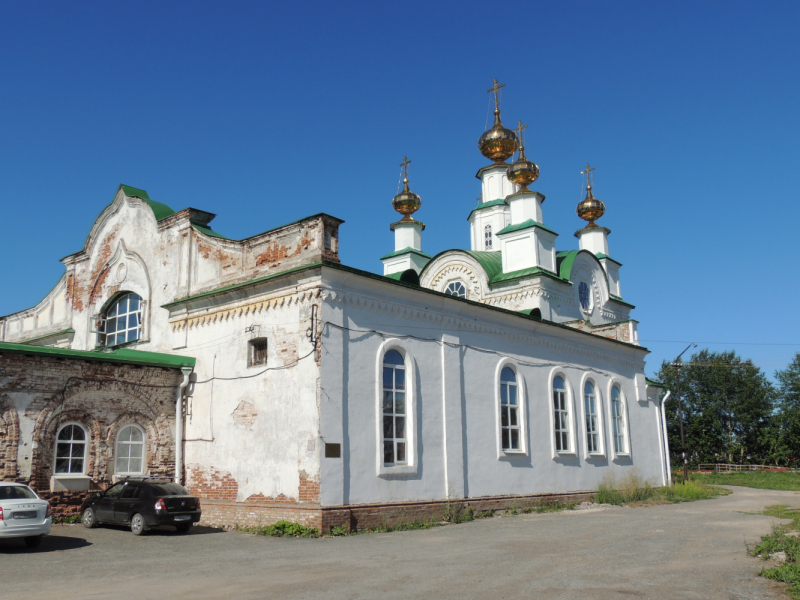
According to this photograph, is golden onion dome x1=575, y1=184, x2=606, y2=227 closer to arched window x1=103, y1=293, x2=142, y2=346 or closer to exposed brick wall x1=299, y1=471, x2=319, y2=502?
arched window x1=103, y1=293, x2=142, y2=346

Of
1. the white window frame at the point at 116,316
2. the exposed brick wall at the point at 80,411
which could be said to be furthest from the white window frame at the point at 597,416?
the white window frame at the point at 116,316

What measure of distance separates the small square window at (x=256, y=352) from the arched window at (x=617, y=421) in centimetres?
1365

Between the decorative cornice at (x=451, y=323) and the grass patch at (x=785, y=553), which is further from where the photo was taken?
the decorative cornice at (x=451, y=323)

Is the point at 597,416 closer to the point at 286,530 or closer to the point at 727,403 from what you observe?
the point at 286,530

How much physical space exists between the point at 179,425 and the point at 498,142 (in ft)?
69.2

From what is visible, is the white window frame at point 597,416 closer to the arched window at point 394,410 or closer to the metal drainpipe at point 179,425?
the arched window at point 394,410

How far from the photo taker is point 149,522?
13.6 m

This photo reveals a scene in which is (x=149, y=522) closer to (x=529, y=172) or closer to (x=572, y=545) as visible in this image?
(x=572, y=545)

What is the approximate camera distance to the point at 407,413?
16.2 m

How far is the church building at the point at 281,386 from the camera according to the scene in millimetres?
14609

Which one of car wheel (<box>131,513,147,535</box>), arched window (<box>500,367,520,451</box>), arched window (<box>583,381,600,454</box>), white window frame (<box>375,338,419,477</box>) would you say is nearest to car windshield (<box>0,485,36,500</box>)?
car wheel (<box>131,513,147,535</box>)

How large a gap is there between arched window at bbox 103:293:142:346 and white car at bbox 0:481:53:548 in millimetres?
7344

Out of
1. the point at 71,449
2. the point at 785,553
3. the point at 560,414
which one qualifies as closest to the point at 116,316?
the point at 71,449

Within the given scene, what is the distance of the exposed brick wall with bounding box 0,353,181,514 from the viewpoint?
1451cm
